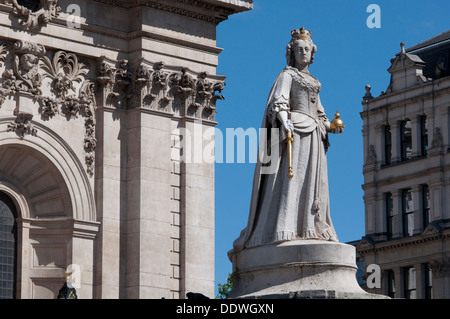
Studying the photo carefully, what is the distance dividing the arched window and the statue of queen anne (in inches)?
456

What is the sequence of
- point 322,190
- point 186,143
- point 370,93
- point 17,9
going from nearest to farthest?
point 322,190 < point 17,9 < point 186,143 < point 370,93

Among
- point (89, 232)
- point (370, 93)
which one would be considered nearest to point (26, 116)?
point (89, 232)

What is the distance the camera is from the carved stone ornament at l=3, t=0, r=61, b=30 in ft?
144

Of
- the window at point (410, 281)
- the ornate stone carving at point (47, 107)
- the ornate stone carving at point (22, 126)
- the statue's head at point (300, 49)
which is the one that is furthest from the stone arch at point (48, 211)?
the window at point (410, 281)

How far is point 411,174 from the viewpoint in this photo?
311 ft

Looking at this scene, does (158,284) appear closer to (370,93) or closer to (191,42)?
(191,42)

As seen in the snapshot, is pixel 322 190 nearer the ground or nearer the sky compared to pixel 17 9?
nearer the ground

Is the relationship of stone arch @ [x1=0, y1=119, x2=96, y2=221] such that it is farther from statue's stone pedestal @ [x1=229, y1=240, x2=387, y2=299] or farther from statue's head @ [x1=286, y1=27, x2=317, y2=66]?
statue's stone pedestal @ [x1=229, y1=240, x2=387, y2=299]

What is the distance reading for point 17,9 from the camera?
43.9 metres

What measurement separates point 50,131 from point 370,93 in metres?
55.2

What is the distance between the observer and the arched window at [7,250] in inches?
1751

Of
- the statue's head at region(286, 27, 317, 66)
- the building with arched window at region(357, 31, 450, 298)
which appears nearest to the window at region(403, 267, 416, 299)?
the building with arched window at region(357, 31, 450, 298)

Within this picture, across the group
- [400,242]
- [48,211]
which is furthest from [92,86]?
[400,242]

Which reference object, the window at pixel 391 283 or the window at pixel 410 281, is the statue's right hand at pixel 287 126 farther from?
the window at pixel 391 283
